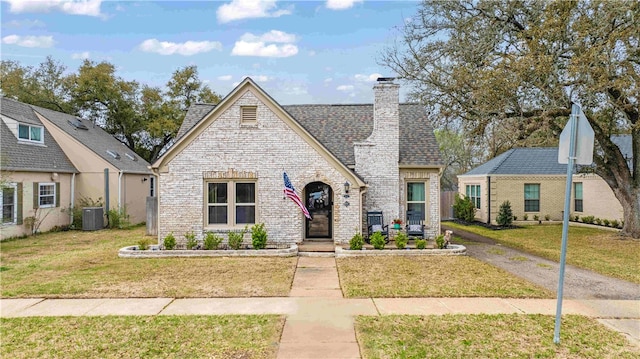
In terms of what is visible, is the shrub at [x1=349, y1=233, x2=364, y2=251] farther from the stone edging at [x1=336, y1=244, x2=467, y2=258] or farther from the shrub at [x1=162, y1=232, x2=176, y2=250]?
the shrub at [x1=162, y1=232, x2=176, y2=250]

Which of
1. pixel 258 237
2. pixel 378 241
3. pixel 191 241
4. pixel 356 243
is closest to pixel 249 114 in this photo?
pixel 258 237

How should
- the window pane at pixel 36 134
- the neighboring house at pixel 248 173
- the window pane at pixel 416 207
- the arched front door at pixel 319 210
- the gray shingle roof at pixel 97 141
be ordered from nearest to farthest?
the neighboring house at pixel 248 173 → the arched front door at pixel 319 210 → the window pane at pixel 416 207 → the window pane at pixel 36 134 → the gray shingle roof at pixel 97 141

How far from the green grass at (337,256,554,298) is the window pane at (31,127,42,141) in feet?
55.5

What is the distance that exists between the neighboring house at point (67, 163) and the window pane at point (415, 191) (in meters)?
15.1

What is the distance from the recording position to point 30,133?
18766 mm

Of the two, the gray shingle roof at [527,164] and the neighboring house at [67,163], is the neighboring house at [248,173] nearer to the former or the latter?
the neighboring house at [67,163]

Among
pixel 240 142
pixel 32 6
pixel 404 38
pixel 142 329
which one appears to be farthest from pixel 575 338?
pixel 32 6

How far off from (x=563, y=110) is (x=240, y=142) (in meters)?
12.3

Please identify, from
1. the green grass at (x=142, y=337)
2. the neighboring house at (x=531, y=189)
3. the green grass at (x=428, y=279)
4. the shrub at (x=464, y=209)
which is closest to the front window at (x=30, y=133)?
the green grass at (x=142, y=337)

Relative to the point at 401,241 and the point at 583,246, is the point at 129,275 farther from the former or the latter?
the point at 583,246

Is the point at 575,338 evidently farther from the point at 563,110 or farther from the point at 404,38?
the point at 404,38

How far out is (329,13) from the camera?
1558 cm

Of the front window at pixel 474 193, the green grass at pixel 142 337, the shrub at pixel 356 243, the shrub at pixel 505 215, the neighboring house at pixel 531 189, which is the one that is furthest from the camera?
the front window at pixel 474 193

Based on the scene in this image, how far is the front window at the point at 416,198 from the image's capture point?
14.0m
